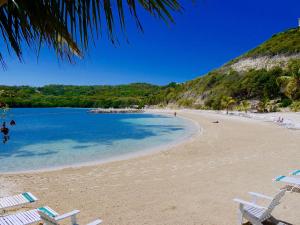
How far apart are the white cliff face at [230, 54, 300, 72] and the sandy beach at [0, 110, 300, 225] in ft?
209

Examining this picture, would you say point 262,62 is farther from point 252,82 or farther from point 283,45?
point 252,82

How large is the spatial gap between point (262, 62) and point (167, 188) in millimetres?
74652

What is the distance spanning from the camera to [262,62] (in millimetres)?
74625

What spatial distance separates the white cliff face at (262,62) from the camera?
2692 inches

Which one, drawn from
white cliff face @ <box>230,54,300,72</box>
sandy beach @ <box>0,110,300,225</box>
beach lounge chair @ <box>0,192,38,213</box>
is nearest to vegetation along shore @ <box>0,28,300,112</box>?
white cliff face @ <box>230,54,300,72</box>

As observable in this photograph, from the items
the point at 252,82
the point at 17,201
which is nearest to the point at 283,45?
the point at 252,82

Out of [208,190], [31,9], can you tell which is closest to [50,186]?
[208,190]

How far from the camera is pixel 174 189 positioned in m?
7.08

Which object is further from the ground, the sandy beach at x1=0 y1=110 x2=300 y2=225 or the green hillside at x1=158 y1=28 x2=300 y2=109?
the green hillside at x1=158 y1=28 x2=300 y2=109

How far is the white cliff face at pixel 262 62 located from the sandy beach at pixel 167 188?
63.6m

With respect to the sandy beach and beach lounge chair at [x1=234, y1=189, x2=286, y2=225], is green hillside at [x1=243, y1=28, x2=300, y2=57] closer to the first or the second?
the sandy beach

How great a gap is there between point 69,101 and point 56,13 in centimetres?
13163

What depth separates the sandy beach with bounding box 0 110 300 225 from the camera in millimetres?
5371

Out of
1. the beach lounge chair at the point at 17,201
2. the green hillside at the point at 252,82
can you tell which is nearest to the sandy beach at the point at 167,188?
the beach lounge chair at the point at 17,201
